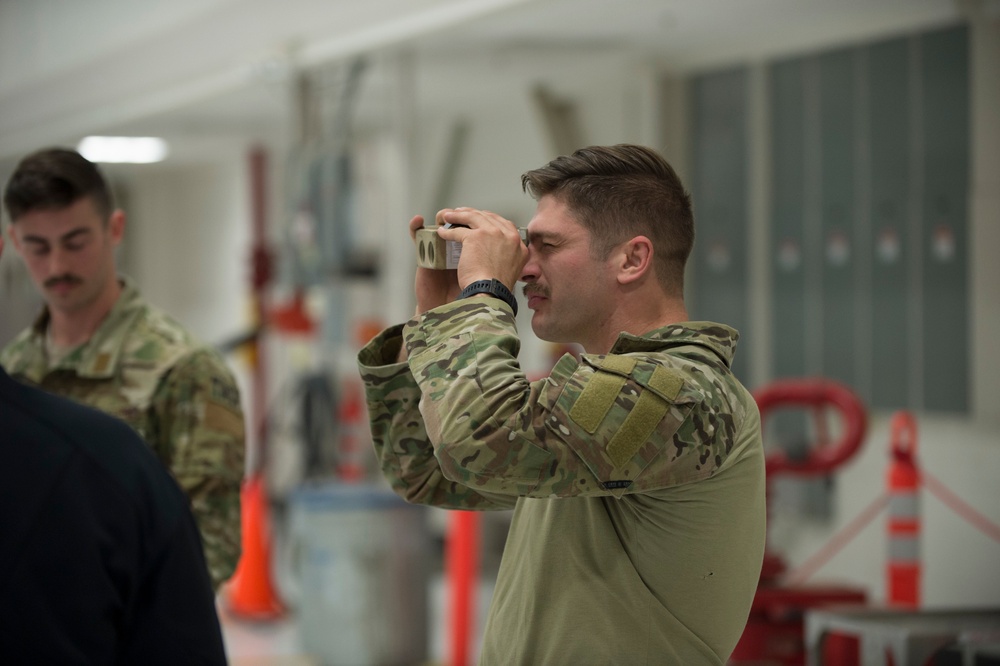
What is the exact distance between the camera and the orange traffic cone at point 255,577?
22.7 feet

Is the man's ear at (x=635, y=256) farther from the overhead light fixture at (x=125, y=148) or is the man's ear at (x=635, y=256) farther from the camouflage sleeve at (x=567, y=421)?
the overhead light fixture at (x=125, y=148)

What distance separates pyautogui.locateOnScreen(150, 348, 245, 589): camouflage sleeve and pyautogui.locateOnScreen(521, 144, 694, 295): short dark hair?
3.69 feet

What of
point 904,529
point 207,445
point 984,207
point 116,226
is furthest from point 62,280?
point 984,207

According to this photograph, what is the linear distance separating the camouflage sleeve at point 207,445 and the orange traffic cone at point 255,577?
451 cm

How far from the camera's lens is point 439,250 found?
69.7 inches

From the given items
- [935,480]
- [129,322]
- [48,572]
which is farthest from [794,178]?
[48,572]

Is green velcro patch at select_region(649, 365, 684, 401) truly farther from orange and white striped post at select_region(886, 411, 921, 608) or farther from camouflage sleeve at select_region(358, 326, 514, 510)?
orange and white striped post at select_region(886, 411, 921, 608)

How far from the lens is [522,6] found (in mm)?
5301

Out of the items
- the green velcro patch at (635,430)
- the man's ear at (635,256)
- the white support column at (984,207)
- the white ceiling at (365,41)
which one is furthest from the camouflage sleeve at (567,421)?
the white support column at (984,207)

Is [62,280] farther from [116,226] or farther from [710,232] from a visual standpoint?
[710,232]

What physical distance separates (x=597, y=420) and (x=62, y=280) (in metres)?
1.61

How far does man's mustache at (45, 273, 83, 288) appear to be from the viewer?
262 centimetres

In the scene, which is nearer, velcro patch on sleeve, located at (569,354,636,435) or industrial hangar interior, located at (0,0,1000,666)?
velcro patch on sleeve, located at (569,354,636,435)

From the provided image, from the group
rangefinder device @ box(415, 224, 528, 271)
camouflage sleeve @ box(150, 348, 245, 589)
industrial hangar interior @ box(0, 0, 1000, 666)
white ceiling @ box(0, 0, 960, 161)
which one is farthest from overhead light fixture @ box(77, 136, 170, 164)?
rangefinder device @ box(415, 224, 528, 271)
